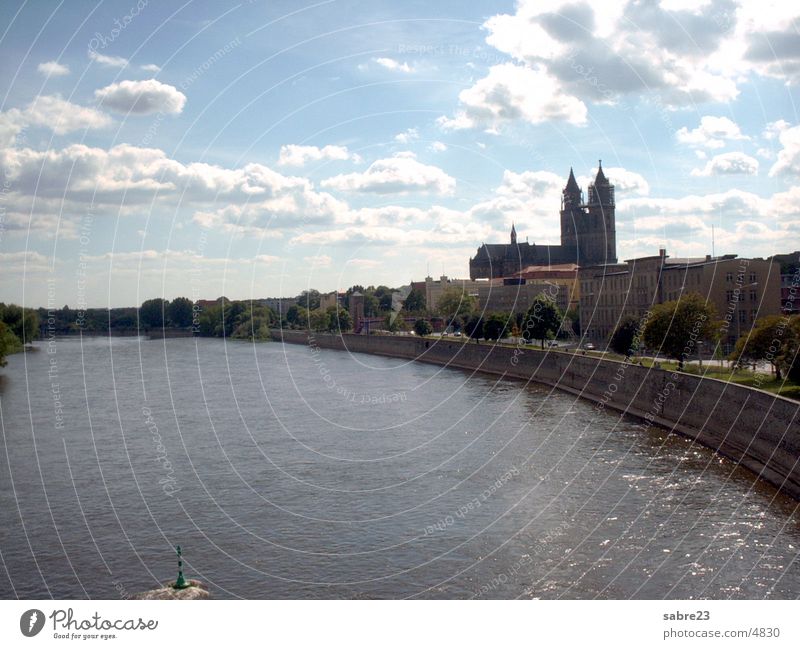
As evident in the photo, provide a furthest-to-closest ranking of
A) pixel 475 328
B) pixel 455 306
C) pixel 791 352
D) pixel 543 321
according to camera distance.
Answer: pixel 455 306 < pixel 475 328 < pixel 543 321 < pixel 791 352

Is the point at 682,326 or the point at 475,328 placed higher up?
the point at 682,326

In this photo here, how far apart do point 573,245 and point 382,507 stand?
104069 mm

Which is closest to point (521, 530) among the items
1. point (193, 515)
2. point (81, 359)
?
point (193, 515)

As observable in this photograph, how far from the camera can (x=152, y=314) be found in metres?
135

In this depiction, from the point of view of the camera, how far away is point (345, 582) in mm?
13734

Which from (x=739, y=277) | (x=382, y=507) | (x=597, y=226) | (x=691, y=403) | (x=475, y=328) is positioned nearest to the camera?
(x=382, y=507)

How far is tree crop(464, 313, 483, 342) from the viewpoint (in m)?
64.3

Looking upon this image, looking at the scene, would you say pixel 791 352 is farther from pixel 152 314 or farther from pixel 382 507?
pixel 152 314

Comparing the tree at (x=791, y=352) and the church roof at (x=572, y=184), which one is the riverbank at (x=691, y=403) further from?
the church roof at (x=572, y=184)

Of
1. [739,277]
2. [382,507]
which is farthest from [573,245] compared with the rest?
[382,507]

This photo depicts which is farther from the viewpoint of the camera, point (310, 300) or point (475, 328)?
point (310, 300)

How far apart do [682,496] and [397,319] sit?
81.0m

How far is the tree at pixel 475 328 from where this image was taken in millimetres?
64312

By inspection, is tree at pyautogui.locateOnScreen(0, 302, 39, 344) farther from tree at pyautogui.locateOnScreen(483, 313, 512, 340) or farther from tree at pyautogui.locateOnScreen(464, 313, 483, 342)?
tree at pyautogui.locateOnScreen(483, 313, 512, 340)
